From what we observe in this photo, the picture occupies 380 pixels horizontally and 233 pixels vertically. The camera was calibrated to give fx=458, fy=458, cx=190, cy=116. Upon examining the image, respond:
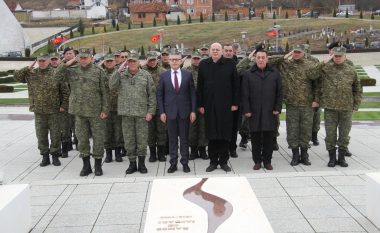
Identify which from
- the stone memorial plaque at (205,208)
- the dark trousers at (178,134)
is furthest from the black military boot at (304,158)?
the stone memorial plaque at (205,208)

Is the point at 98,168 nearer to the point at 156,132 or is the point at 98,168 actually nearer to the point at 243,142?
the point at 156,132

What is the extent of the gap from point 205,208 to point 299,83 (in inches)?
150

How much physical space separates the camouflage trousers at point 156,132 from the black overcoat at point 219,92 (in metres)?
1.13

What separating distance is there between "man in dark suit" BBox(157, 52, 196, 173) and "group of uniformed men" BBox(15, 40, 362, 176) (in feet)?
0.61

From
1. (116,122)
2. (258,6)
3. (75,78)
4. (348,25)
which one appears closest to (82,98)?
(75,78)

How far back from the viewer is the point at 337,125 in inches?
273

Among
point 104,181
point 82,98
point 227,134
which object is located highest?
point 82,98

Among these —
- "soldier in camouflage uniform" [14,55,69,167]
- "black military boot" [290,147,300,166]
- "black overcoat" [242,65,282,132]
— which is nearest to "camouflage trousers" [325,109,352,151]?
"black military boot" [290,147,300,166]

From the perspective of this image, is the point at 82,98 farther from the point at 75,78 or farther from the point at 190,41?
the point at 190,41

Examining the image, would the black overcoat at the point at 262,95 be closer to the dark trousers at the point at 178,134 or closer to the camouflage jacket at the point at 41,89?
the dark trousers at the point at 178,134

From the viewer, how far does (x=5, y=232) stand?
4031 millimetres

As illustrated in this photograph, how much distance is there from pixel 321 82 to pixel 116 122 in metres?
3.40

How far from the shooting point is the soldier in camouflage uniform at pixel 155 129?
24.7 ft

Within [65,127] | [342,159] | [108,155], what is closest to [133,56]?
[108,155]
